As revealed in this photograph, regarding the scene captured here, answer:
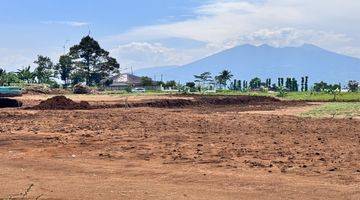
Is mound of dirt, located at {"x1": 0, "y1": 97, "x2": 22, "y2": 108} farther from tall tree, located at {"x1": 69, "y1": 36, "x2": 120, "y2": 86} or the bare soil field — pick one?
tall tree, located at {"x1": 69, "y1": 36, "x2": 120, "y2": 86}

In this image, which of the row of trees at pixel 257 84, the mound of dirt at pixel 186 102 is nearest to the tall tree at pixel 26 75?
the row of trees at pixel 257 84

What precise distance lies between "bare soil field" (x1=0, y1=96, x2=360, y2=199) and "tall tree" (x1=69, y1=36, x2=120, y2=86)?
79113 mm

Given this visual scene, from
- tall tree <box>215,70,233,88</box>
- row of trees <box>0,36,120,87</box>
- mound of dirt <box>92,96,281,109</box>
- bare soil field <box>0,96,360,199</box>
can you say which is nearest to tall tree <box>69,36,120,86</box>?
row of trees <box>0,36,120,87</box>

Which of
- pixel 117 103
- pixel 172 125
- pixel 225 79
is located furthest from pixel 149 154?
pixel 225 79

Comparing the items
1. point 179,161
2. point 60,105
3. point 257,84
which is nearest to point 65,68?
point 257,84

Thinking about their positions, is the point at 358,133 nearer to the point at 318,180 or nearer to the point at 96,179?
the point at 318,180

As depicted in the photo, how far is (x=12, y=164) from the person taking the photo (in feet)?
42.2

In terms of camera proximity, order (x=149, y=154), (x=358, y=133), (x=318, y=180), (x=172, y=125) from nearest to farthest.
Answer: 1. (x=318, y=180)
2. (x=149, y=154)
3. (x=358, y=133)
4. (x=172, y=125)

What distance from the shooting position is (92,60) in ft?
332

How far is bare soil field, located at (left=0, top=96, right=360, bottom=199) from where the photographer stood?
1000cm

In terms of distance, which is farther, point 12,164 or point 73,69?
point 73,69

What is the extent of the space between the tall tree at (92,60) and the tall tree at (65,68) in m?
1.24

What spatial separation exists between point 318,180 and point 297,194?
4.43 feet

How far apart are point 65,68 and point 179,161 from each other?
9320cm
